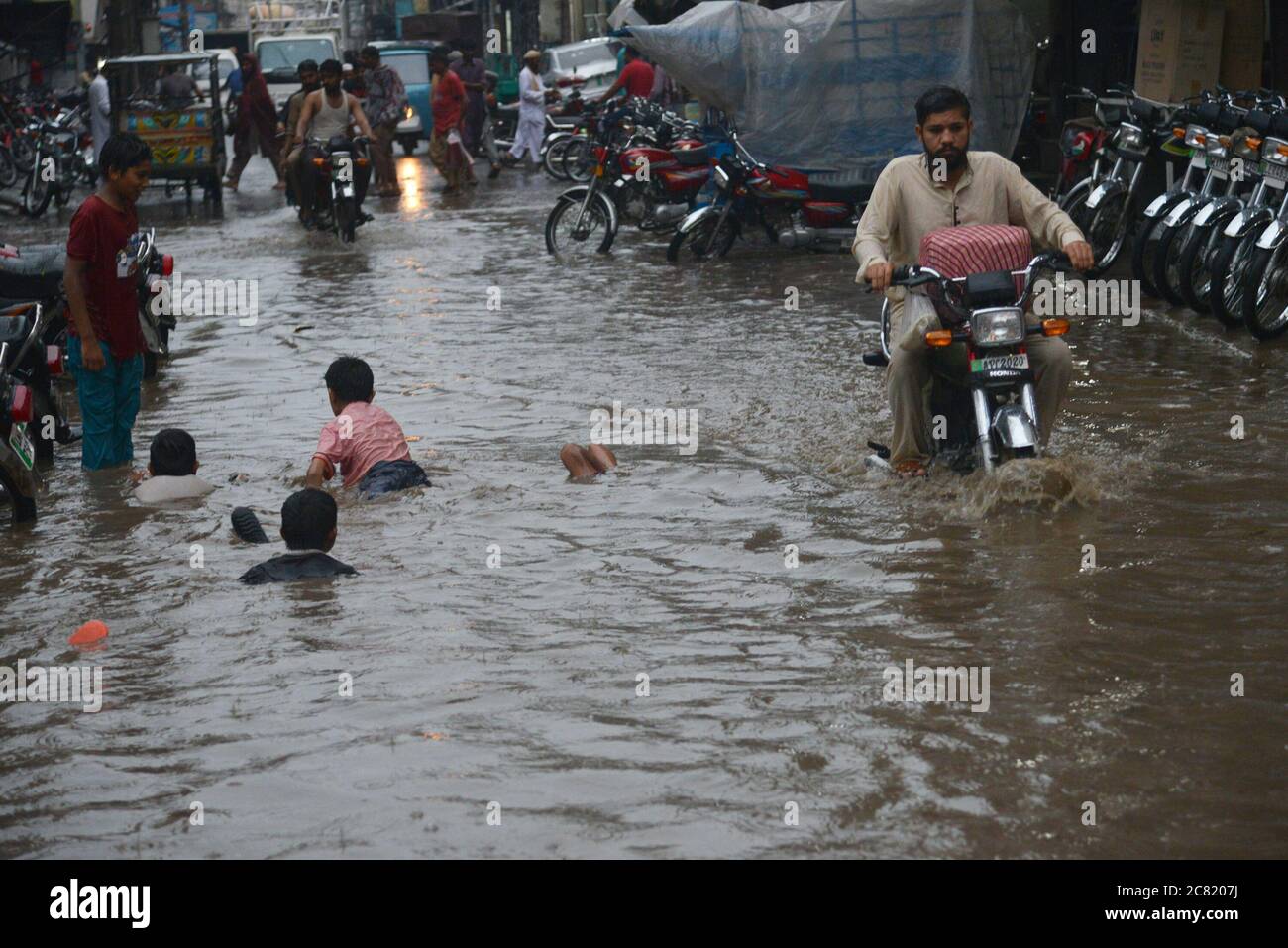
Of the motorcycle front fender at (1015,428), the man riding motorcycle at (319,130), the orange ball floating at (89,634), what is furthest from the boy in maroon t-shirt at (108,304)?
the man riding motorcycle at (319,130)

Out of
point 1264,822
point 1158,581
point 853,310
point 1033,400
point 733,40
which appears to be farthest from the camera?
point 733,40

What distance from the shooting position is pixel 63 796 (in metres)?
4.46

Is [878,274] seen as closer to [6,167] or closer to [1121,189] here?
[1121,189]

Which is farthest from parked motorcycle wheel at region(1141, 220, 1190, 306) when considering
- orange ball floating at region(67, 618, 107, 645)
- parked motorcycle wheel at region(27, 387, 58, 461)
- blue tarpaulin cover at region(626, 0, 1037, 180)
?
orange ball floating at region(67, 618, 107, 645)

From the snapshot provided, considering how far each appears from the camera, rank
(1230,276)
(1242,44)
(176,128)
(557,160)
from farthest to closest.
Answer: (557,160)
(176,128)
(1242,44)
(1230,276)

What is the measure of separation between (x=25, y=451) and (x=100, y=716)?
3.04 meters

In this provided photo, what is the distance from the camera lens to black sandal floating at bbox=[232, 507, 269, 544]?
23.4 ft

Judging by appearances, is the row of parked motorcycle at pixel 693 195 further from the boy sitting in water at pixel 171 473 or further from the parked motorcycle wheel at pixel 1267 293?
the boy sitting in water at pixel 171 473

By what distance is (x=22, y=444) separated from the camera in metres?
7.75

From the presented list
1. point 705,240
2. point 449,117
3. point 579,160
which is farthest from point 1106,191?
point 579,160

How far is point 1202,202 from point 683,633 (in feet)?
23.7

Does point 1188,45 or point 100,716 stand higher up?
point 1188,45
